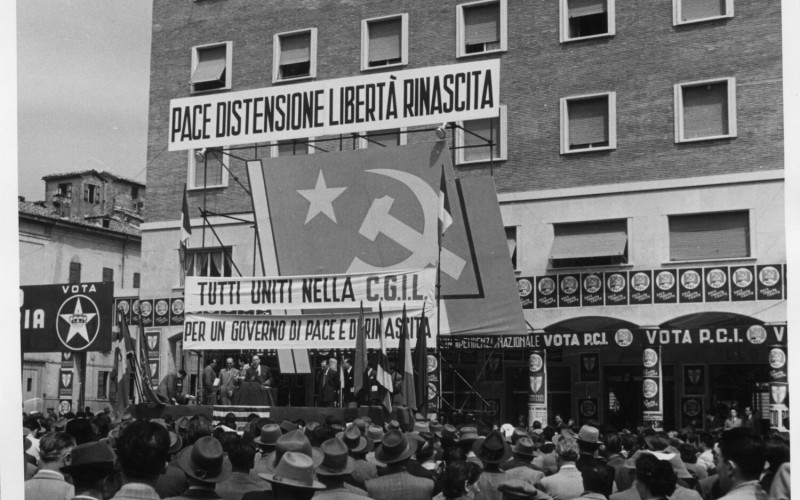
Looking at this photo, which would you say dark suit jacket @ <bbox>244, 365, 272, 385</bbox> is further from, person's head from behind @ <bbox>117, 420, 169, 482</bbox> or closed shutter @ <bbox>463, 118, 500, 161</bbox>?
person's head from behind @ <bbox>117, 420, 169, 482</bbox>

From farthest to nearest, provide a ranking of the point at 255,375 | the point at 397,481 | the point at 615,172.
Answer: the point at 615,172 → the point at 255,375 → the point at 397,481

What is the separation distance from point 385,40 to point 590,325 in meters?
11.3

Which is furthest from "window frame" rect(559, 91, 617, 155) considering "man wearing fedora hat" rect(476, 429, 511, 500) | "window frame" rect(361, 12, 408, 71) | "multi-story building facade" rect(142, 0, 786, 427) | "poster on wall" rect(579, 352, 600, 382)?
"man wearing fedora hat" rect(476, 429, 511, 500)

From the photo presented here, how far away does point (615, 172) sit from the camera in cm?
2938

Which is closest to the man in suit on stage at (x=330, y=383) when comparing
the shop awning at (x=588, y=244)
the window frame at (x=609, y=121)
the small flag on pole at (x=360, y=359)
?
the small flag on pole at (x=360, y=359)

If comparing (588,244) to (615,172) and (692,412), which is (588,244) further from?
(692,412)

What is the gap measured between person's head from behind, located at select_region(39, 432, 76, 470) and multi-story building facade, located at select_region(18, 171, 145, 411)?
516 centimetres

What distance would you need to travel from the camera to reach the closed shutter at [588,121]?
2989 centimetres

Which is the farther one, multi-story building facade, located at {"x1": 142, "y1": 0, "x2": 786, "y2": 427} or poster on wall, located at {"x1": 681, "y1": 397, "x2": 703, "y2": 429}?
poster on wall, located at {"x1": 681, "y1": 397, "x2": 703, "y2": 429}

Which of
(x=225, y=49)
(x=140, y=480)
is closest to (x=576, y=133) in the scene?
(x=225, y=49)

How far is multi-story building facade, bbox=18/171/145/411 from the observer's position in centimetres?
2336

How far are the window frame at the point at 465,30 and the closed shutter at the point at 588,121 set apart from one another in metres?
2.78

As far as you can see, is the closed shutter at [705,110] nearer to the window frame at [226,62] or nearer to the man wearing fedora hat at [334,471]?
the window frame at [226,62]

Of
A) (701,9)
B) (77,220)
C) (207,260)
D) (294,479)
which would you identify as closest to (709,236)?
(701,9)
